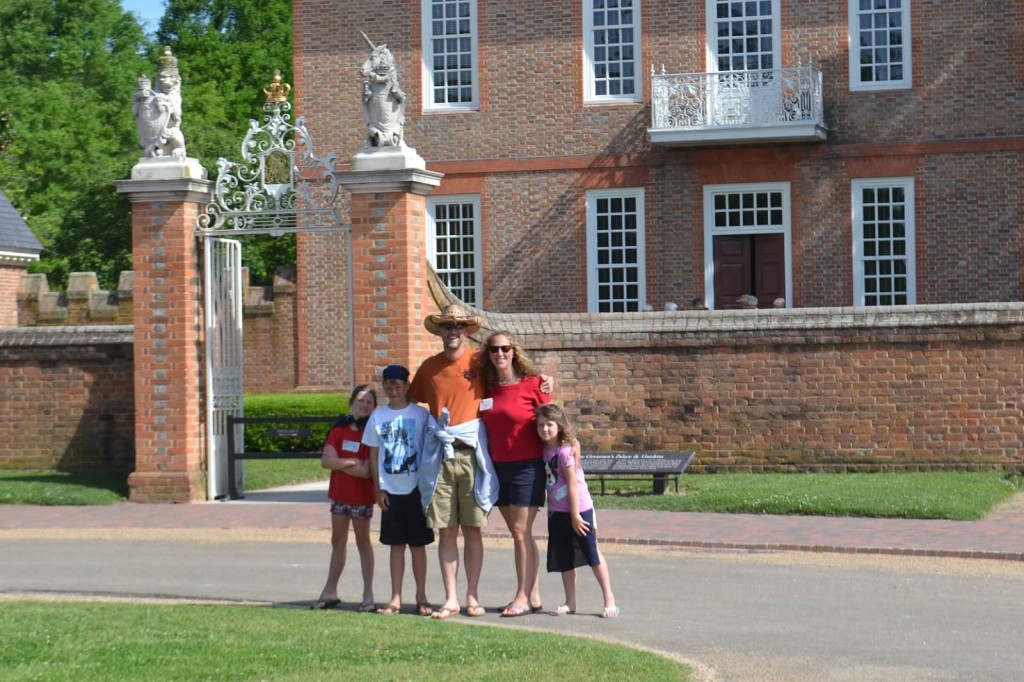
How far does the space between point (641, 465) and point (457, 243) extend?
11618mm

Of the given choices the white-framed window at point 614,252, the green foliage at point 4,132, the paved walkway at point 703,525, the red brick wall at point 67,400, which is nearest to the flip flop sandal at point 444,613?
the paved walkway at point 703,525

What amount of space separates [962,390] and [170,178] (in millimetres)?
9314

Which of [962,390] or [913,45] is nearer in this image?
[962,390]

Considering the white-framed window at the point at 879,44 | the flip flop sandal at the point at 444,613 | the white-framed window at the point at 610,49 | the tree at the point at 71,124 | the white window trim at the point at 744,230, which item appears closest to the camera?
the flip flop sandal at the point at 444,613

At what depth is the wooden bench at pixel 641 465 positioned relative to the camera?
16.9m

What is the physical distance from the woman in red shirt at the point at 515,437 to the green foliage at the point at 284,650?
2.81 feet

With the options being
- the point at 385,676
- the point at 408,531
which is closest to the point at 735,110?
the point at 408,531

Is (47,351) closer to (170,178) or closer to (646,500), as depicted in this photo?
(170,178)

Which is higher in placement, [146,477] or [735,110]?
[735,110]

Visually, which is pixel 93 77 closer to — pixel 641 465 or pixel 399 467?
pixel 641 465

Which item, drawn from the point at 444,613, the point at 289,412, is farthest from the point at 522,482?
the point at 289,412

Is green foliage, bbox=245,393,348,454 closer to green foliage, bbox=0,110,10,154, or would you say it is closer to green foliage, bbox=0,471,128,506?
green foliage, bbox=0,471,128,506

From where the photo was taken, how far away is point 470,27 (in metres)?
27.8

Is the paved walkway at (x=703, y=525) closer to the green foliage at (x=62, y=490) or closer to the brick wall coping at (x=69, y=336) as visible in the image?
the green foliage at (x=62, y=490)
